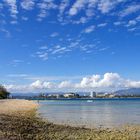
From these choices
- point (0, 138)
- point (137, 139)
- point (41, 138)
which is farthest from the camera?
point (137, 139)

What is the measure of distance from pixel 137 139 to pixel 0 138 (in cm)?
1066

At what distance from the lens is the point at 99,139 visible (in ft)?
88.7

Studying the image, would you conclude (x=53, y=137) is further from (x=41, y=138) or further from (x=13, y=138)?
(x=13, y=138)

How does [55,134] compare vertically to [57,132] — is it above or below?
below

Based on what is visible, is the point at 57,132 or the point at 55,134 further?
the point at 57,132

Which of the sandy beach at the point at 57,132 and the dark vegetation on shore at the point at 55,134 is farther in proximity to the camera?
Answer: the sandy beach at the point at 57,132

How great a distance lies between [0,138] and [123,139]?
30.3 ft

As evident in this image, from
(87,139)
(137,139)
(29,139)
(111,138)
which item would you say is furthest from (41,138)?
(137,139)

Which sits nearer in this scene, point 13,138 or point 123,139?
point 13,138

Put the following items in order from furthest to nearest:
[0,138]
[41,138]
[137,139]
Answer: [137,139]
[41,138]
[0,138]

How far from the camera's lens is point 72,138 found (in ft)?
89.4

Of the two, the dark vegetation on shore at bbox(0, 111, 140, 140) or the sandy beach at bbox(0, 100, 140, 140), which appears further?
the sandy beach at bbox(0, 100, 140, 140)

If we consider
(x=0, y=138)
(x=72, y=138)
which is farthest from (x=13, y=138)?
(x=72, y=138)

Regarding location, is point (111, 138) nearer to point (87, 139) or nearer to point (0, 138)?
point (87, 139)
